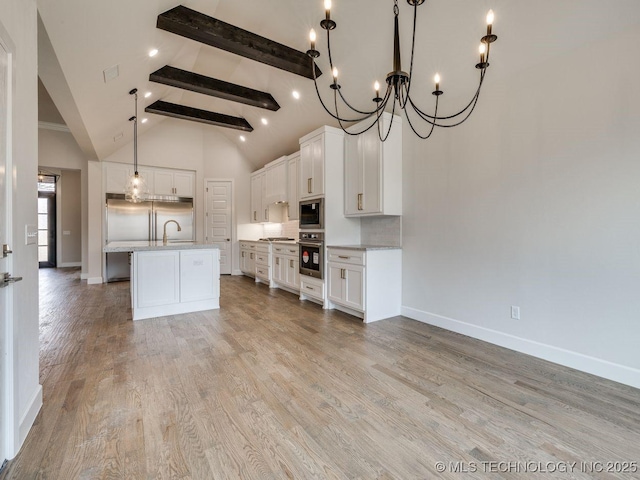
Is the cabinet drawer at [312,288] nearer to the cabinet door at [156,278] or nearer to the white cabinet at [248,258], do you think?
the cabinet door at [156,278]

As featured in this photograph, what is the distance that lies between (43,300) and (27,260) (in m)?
4.28

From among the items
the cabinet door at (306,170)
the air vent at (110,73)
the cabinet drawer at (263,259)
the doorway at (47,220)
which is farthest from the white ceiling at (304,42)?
the doorway at (47,220)

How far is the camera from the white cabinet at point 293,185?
17.8ft

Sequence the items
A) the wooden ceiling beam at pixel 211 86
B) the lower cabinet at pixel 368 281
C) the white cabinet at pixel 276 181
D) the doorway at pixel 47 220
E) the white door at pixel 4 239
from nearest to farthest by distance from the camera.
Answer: the white door at pixel 4 239
the lower cabinet at pixel 368 281
the wooden ceiling beam at pixel 211 86
the white cabinet at pixel 276 181
the doorway at pixel 47 220

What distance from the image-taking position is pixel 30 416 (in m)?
1.77

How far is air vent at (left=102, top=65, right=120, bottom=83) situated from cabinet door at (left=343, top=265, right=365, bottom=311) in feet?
11.5

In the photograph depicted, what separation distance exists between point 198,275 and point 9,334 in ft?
8.98

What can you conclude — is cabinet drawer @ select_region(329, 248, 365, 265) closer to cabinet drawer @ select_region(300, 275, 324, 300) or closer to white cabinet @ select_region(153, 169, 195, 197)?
cabinet drawer @ select_region(300, 275, 324, 300)

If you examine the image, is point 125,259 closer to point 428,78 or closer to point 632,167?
point 428,78

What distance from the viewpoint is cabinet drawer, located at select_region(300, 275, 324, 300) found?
455 centimetres

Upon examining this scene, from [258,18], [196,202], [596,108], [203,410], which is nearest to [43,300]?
[196,202]

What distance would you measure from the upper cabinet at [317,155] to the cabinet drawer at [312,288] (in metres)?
1.33

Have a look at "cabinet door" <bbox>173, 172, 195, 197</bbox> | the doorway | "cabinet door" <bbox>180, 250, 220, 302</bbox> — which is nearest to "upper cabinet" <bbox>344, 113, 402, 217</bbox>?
"cabinet door" <bbox>180, 250, 220, 302</bbox>

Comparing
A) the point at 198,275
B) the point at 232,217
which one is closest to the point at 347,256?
the point at 198,275
